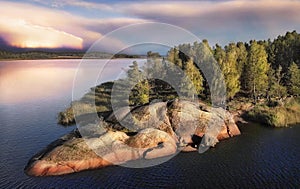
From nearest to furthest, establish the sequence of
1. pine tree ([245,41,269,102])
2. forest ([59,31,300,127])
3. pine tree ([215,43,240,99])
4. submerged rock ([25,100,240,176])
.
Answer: submerged rock ([25,100,240,176]), forest ([59,31,300,127]), pine tree ([215,43,240,99]), pine tree ([245,41,269,102])

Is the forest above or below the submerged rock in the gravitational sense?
above

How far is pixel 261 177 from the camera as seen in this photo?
42.8 meters

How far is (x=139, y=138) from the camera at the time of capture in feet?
171

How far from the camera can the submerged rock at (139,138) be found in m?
45.6

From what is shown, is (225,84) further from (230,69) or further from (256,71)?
(256,71)

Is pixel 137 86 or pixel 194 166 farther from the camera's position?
pixel 137 86

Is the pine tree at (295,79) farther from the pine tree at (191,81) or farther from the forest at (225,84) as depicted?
the pine tree at (191,81)

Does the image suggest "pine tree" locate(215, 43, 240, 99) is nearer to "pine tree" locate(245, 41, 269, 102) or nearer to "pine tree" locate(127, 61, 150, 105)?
"pine tree" locate(245, 41, 269, 102)

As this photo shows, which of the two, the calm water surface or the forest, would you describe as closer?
the calm water surface

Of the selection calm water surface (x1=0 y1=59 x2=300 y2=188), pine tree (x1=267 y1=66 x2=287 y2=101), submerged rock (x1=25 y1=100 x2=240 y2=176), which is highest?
pine tree (x1=267 y1=66 x2=287 y2=101)

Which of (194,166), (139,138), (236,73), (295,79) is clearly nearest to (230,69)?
(236,73)

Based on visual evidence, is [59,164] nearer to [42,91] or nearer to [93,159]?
[93,159]

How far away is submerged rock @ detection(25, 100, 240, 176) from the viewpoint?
45.6m

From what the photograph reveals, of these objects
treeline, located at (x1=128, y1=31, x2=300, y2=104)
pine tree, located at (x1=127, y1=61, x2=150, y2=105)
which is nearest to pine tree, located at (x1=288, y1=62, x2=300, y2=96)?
treeline, located at (x1=128, y1=31, x2=300, y2=104)
